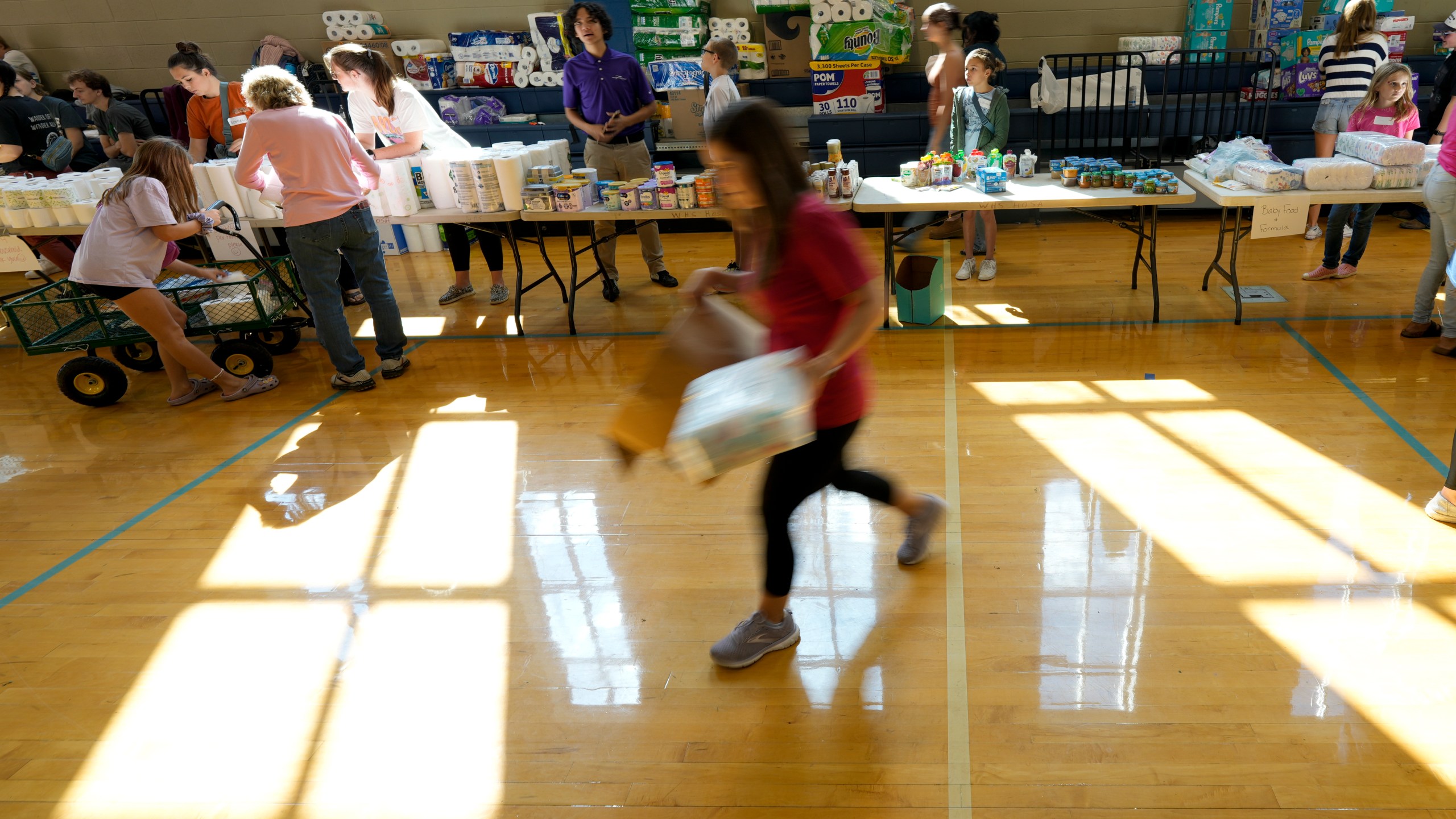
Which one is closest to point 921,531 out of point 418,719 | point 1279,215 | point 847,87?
point 418,719

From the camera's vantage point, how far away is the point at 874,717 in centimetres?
251

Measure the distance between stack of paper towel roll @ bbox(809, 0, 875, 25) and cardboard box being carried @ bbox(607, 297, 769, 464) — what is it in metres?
6.06

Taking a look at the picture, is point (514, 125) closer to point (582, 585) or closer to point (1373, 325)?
point (582, 585)

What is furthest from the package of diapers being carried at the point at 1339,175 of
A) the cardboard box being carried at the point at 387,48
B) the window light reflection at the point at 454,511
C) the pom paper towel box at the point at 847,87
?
the cardboard box being carried at the point at 387,48

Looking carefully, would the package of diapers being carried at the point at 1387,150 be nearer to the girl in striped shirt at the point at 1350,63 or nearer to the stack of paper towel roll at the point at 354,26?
the girl in striped shirt at the point at 1350,63

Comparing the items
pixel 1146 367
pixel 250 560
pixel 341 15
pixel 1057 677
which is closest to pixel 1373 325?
pixel 1146 367

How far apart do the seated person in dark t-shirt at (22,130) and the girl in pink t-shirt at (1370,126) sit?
969 centimetres

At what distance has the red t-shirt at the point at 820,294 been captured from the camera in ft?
6.75

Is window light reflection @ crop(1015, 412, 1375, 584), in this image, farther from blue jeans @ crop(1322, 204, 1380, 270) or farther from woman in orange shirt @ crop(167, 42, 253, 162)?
woman in orange shirt @ crop(167, 42, 253, 162)

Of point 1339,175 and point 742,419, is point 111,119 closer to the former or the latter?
point 742,419

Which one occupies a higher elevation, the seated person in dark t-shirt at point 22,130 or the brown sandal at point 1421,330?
the seated person in dark t-shirt at point 22,130

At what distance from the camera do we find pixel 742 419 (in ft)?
6.15

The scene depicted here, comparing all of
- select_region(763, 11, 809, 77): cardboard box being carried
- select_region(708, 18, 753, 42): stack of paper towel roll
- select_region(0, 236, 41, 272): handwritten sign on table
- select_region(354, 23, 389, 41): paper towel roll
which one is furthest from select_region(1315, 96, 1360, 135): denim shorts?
select_region(0, 236, 41, 272): handwritten sign on table

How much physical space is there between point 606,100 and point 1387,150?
4487mm
